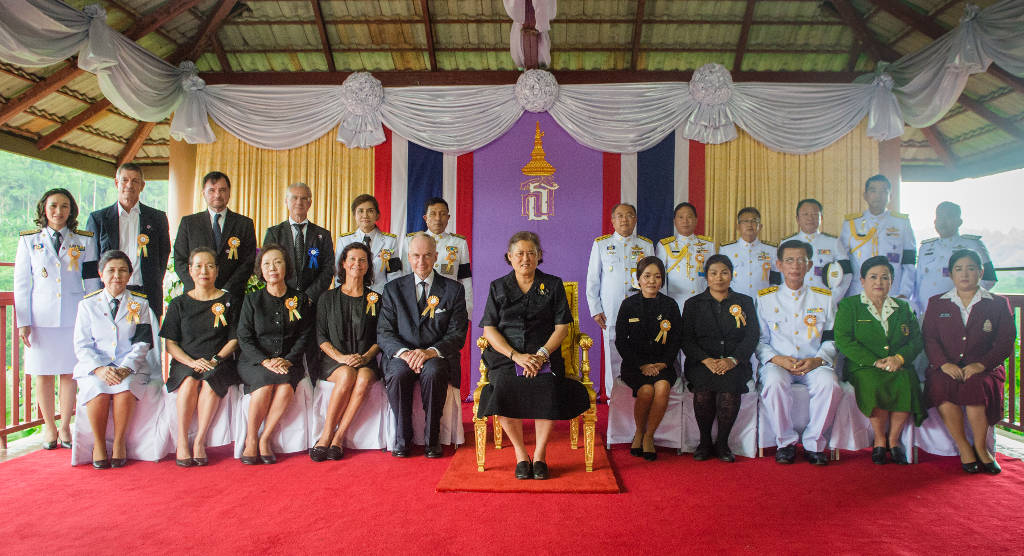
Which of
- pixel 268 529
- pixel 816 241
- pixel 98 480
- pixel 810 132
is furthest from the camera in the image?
pixel 810 132

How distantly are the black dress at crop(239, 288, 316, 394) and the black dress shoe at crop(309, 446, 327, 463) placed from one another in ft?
1.34

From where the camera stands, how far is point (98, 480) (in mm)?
2951

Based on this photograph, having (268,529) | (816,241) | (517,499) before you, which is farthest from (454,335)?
(816,241)

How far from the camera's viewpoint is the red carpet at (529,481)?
2.76 meters

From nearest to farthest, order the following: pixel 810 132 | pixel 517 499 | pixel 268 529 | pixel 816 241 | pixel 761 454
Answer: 1. pixel 268 529
2. pixel 517 499
3. pixel 761 454
4. pixel 816 241
5. pixel 810 132

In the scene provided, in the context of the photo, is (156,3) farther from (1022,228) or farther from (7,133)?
(1022,228)

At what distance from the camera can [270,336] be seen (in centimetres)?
346

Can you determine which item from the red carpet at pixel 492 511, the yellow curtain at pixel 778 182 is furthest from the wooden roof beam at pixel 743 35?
the red carpet at pixel 492 511

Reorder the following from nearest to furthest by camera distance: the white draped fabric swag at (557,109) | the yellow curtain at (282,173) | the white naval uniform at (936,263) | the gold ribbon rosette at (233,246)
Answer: the gold ribbon rosette at (233,246)
the white naval uniform at (936,263)
the white draped fabric swag at (557,109)
the yellow curtain at (282,173)

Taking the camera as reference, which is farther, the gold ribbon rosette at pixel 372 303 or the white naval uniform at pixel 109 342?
the gold ribbon rosette at pixel 372 303

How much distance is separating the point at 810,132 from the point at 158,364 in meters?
5.96

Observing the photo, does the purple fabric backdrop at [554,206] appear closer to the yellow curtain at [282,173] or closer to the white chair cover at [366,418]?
the yellow curtain at [282,173]

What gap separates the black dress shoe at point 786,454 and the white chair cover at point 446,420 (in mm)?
1943

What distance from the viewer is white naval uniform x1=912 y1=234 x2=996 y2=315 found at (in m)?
4.10
